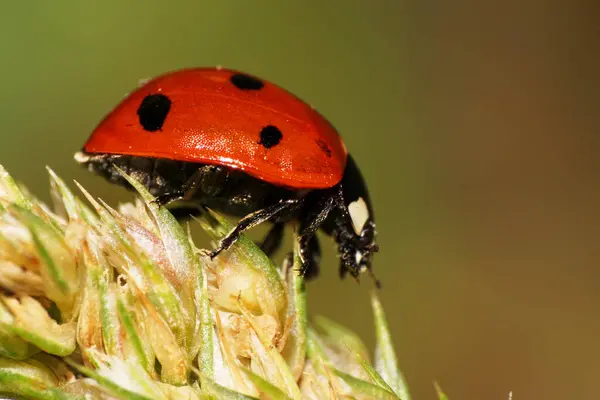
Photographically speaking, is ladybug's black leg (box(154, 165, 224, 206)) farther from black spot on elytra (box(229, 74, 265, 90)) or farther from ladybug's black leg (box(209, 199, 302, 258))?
black spot on elytra (box(229, 74, 265, 90))

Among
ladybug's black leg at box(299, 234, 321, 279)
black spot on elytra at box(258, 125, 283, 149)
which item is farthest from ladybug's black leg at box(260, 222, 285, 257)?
black spot on elytra at box(258, 125, 283, 149)

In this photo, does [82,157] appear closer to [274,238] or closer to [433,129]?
[274,238]

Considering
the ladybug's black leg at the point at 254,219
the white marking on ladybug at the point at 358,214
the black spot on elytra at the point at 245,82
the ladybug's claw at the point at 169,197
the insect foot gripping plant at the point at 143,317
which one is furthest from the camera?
the white marking on ladybug at the point at 358,214

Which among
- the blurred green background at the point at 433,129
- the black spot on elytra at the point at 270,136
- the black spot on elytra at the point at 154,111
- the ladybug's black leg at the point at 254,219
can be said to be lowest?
the blurred green background at the point at 433,129

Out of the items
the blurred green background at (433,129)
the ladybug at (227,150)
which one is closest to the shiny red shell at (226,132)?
the ladybug at (227,150)

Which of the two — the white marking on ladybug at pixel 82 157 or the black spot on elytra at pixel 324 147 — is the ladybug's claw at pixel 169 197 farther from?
the black spot on elytra at pixel 324 147

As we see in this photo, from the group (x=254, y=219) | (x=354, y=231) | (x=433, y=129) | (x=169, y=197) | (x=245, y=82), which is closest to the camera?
(x=169, y=197)

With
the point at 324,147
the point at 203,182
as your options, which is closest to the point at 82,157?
the point at 203,182
